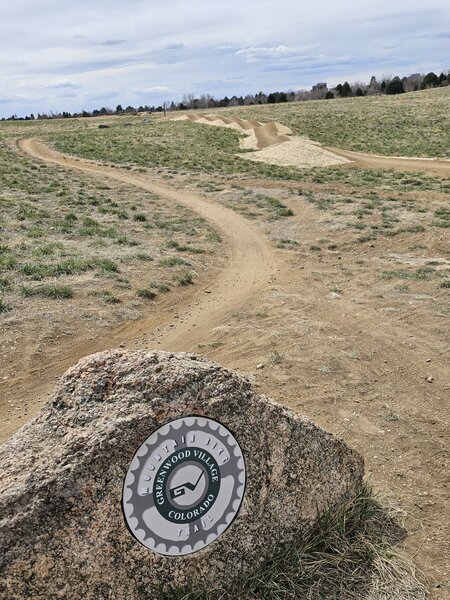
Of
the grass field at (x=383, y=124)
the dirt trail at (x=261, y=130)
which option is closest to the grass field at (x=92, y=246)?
the dirt trail at (x=261, y=130)

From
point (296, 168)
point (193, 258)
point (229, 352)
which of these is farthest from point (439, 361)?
point (296, 168)

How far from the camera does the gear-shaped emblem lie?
140 inches

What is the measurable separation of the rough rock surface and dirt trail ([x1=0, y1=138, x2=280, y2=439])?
330 cm

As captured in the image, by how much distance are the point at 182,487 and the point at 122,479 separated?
1.30 feet

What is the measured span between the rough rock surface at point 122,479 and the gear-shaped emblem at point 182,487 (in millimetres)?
69

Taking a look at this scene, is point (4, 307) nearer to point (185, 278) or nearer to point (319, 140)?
point (185, 278)

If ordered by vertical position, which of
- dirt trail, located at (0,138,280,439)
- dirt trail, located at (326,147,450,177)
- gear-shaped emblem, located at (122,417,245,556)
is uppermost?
gear-shaped emblem, located at (122,417,245,556)

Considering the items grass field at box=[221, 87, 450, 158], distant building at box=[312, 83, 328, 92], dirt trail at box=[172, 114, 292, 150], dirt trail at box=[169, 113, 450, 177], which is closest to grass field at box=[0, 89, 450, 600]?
dirt trail at box=[169, 113, 450, 177]

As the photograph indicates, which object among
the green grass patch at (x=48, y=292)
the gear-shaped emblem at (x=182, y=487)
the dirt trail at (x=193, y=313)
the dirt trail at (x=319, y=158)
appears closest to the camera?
the gear-shaped emblem at (x=182, y=487)

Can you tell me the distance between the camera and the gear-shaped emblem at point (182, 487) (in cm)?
356

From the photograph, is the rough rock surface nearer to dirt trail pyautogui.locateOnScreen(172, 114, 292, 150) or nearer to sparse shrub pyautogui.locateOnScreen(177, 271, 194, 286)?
sparse shrub pyautogui.locateOnScreen(177, 271, 194, 286)

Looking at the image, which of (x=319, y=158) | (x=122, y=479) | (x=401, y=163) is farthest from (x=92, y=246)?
(x=401, y=163)

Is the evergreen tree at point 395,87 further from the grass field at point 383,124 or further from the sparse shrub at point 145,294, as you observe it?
the sparse shrub at point 145,294

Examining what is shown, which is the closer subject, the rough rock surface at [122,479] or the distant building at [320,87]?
the rough rock surface at [122,479]
